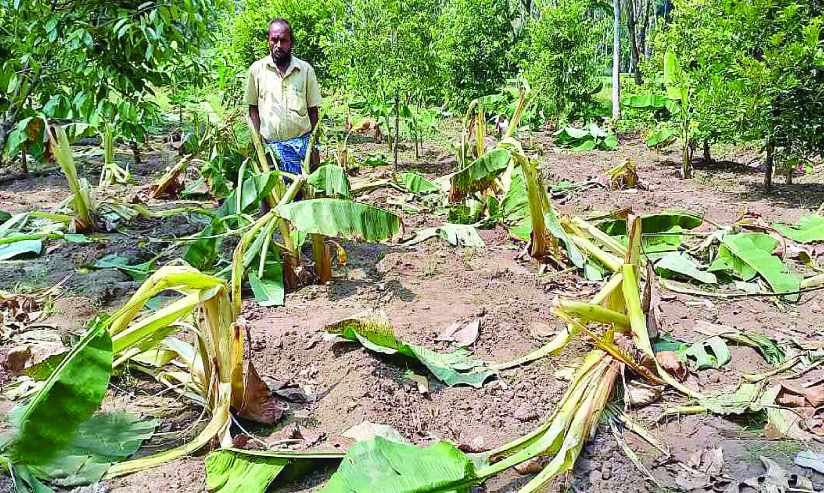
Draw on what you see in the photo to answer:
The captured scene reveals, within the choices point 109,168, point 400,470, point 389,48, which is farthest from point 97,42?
point 400,470

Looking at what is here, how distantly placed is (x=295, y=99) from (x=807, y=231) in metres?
4.07

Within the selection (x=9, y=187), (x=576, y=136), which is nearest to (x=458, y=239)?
(x=9, y=187)

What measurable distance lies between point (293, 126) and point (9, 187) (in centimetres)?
482

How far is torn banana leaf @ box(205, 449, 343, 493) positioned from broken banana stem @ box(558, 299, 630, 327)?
1266 millimetres

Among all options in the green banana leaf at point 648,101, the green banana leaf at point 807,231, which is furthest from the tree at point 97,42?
the green banana leaf at point 648,101

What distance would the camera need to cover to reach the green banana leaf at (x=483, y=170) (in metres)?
4.87

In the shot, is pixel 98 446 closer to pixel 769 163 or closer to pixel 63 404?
pixel 63 404

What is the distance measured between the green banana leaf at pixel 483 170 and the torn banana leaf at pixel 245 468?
2.87 meters

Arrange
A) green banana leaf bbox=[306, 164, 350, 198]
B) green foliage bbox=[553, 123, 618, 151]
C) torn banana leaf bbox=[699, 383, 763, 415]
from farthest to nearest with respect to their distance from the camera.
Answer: green foliage bbox=[553, 123, 618, 151] → green banana leaf bbox=[306, 164, 350, 198] → torn banana leaf bbox=[699, 383, 763, 415]

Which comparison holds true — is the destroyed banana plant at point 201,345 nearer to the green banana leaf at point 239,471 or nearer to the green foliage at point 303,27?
the green banana leaf at point 239,471

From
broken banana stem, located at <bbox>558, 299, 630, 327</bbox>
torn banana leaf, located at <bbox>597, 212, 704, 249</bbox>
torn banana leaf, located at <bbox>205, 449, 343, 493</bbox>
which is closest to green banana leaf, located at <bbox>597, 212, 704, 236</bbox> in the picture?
torn banana leaf, located at <bbox>597, 212, 704, 249</bbox>

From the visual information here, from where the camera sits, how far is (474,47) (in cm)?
1317

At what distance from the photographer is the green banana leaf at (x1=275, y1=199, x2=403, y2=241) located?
3.56 meters

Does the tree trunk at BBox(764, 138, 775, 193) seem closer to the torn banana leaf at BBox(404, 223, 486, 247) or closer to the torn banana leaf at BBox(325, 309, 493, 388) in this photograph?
the torn banana leaf at BBox(404, 223, 486, 247)
